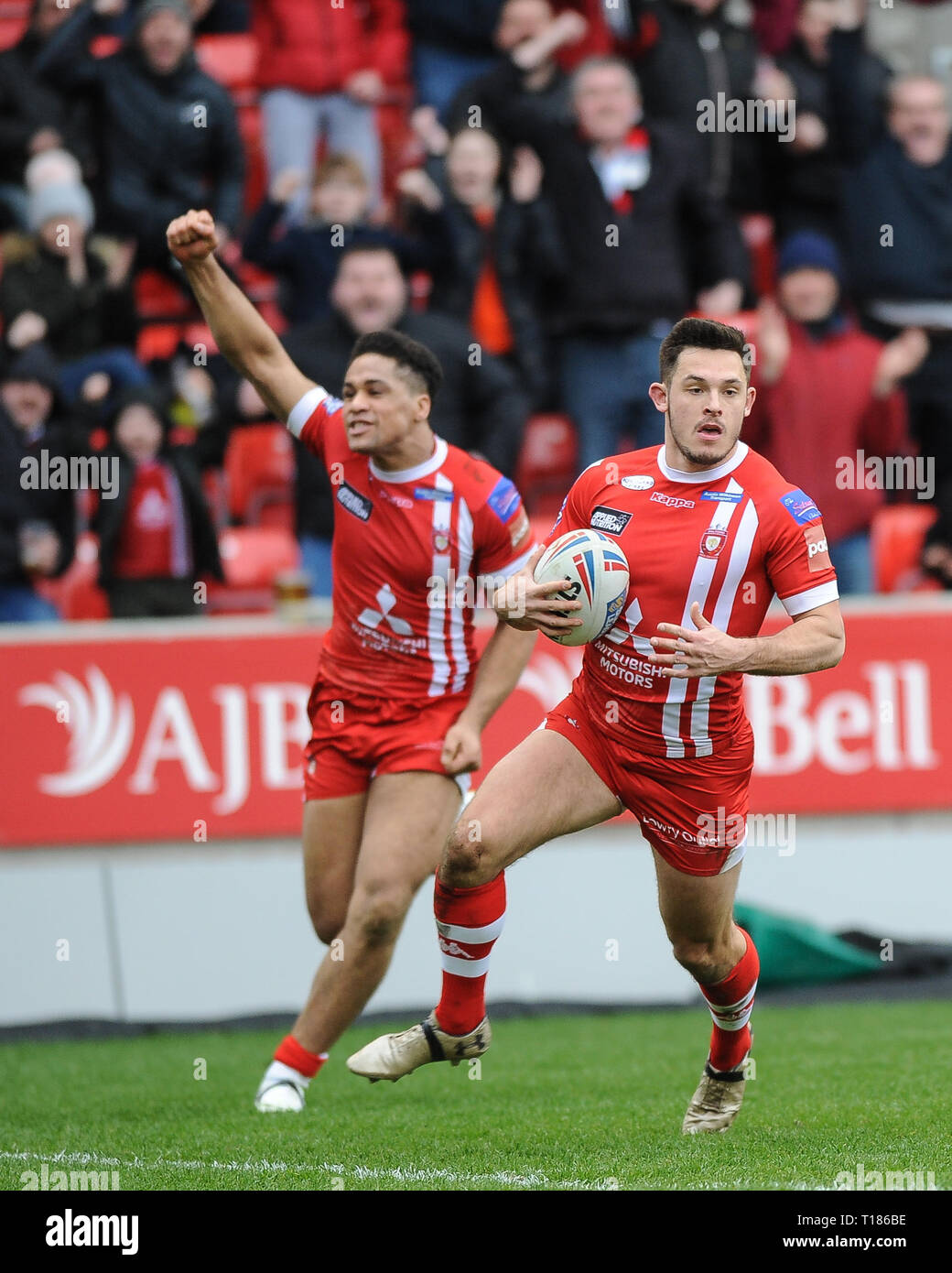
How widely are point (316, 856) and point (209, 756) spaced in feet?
9.34

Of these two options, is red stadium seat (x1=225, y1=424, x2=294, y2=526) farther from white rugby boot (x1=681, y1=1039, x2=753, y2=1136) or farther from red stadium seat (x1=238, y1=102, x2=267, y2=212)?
white rugby boot (x1=681, y1=1039, x2=753, y2=1136)

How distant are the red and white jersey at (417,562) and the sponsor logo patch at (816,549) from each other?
1565 millimetres

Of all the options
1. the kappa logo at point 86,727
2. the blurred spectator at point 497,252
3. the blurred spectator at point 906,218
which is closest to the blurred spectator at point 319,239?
the blurred spectator at point 497,252

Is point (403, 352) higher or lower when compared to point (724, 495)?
higher

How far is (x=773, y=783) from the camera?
32.4 feet

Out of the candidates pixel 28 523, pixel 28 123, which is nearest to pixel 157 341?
pixel 28 123

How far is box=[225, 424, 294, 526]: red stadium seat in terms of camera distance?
1176 centimetres

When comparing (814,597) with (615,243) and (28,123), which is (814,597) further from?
(28,123)

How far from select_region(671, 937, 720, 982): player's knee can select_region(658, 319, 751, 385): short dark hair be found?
5.98ft

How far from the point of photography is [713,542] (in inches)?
223

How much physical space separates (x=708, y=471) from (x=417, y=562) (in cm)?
148

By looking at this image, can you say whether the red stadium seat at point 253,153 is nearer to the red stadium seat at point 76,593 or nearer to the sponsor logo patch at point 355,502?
the red stadium seat at point 76,593
